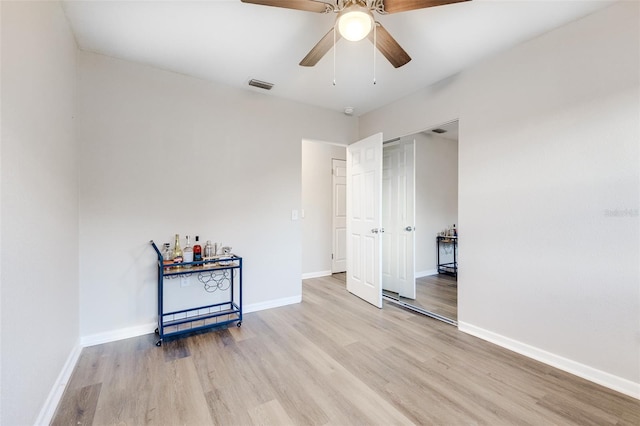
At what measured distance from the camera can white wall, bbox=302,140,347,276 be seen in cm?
487

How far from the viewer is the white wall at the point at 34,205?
1.21 m

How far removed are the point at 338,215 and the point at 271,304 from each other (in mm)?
2304

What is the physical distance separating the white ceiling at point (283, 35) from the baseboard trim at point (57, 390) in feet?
8.30

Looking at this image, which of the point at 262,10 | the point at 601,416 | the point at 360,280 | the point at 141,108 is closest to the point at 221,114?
the point at 141,108

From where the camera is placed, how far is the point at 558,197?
6.98 feet

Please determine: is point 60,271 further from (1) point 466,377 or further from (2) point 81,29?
(1) point 466,377

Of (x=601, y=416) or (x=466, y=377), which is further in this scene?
(x=466, y=377)

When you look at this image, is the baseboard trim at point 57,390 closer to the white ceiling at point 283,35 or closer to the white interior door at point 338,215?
the white ceiling at point 283,35

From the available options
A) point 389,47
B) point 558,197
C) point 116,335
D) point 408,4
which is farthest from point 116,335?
point 558,197

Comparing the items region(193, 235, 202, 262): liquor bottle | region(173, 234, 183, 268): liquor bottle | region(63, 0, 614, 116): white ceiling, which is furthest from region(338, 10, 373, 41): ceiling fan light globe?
region(173, 234, 183, 268): liquor bottle

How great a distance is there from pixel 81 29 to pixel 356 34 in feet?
7.14

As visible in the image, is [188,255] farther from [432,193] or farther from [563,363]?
[432,193]

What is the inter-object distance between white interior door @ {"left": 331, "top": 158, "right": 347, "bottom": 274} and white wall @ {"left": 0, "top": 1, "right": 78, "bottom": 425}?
3.74 m

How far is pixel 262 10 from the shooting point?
1930 millimetres
